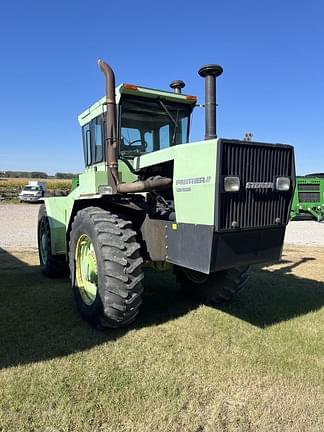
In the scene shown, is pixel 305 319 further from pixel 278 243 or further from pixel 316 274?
pixel 316 274

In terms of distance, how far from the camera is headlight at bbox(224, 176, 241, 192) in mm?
3393

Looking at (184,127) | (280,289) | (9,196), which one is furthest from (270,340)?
(9,196)

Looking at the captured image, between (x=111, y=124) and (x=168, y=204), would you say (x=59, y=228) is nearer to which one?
(x=111, y=124)

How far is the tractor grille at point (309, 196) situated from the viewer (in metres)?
20.2

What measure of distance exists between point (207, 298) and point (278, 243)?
1.62 meters

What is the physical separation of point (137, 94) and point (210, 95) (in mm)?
1196

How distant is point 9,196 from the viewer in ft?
124

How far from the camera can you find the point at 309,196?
20250mm

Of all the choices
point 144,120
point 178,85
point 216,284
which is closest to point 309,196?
point 178,85

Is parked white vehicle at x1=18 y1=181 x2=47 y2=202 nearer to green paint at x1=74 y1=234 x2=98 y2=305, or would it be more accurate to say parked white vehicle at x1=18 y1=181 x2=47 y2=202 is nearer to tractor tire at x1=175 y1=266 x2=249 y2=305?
green paint at x1=74 y1=234 x2=98 y2=305

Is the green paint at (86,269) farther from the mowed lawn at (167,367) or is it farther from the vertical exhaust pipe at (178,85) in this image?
the vertical exhaust pipe at (178,85)

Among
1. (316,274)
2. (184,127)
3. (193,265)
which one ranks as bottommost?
(316,274)

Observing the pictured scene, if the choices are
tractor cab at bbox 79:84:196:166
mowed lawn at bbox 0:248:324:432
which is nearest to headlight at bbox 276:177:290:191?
mowed lawn at bbox 0:248:324:432

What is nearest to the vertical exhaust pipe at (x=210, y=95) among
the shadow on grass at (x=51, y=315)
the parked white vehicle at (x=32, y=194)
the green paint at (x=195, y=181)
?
the green paint at (x=195, y=181)
